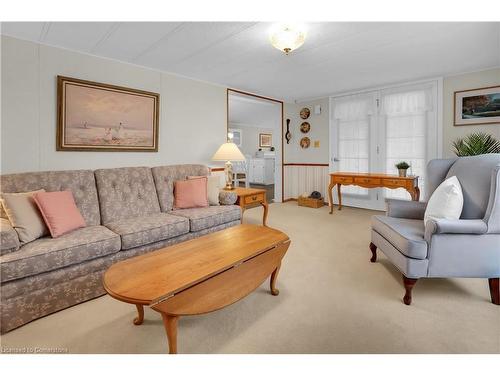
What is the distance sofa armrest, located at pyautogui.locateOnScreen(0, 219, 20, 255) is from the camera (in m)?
1.66

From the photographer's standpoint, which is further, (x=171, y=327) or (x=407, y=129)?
(x=407, y=129)

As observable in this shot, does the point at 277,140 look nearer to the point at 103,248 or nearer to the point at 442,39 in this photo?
the point at 442,39

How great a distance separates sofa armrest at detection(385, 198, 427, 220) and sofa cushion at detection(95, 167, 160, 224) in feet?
7.91

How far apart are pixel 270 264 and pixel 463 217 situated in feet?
5.03

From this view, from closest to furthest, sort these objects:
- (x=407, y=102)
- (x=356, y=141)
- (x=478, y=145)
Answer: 1. (x=478, y=145)
2. (x=407, y=102)
3. (x=356, y=141)

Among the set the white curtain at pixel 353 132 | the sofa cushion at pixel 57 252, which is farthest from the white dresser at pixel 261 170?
the sofa cushion at pixel 57 252

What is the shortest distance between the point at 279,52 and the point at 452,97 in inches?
112

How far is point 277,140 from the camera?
5941mm

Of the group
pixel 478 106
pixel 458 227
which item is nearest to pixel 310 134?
pixel 478 106

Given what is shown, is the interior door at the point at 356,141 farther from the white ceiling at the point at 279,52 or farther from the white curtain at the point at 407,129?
the white ceiling at the point at 279,52

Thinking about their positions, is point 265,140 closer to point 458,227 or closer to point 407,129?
point 407,129

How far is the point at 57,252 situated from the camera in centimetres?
178

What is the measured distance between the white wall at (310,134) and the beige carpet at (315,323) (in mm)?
3542
